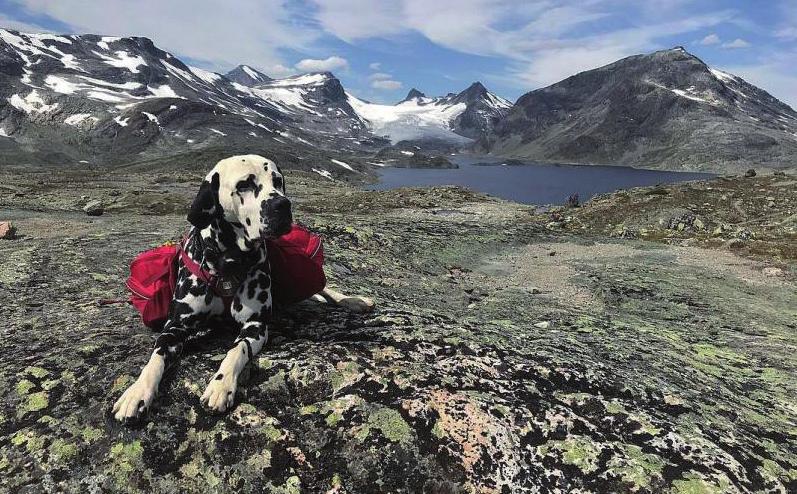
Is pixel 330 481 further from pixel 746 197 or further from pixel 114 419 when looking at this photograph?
pixel 746 197

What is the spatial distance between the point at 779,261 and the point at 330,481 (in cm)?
2361

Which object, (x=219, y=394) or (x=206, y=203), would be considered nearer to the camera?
(x=219, y=394)

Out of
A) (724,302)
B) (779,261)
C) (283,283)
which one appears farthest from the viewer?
(779,261)

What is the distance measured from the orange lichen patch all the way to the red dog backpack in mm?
2829

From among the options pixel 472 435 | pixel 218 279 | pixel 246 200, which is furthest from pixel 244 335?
pixel 472 435

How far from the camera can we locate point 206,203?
5.71m

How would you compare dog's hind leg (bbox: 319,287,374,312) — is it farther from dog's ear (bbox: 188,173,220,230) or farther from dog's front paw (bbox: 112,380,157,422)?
dog's front paw (bbox: 112,380,157,422)

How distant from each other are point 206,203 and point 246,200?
54cm

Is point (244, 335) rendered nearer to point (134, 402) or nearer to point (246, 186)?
point (134, 402)

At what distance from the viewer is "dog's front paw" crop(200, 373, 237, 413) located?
16.3ft

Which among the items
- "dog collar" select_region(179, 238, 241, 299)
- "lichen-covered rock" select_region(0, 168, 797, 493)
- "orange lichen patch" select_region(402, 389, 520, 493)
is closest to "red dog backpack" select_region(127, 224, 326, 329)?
"lichen-covered rock" select_region(0, 168, 797, 493)

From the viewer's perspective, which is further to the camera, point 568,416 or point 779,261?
point 779,261

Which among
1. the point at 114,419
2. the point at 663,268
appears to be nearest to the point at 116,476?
the point at 114,419

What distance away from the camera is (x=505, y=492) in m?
4.55
